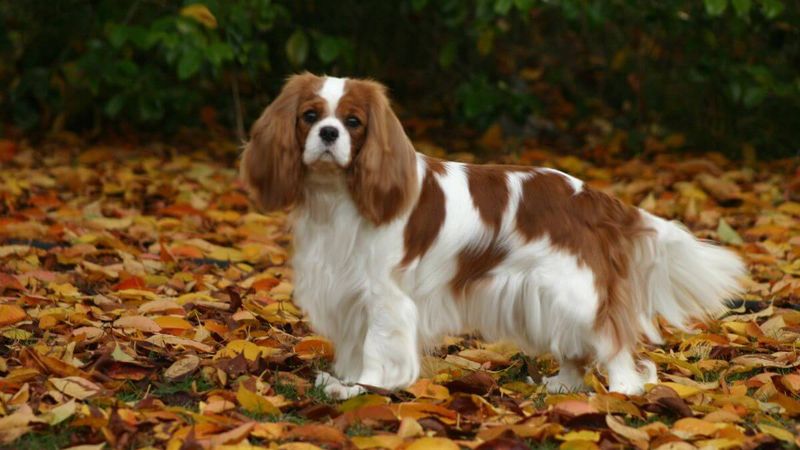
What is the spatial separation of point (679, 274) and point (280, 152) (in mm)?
1500

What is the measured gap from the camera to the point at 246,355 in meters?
4.70

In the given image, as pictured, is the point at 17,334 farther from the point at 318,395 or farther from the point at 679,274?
the point at 679,274

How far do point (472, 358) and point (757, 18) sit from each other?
4917 mm

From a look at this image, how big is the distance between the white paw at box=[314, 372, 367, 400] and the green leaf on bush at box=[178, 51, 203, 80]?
3.60m

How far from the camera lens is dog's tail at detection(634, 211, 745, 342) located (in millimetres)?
4598

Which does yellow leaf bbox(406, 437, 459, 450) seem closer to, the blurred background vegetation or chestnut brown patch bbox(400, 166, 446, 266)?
chestnut brown patch bbox(400, 166, 446, 266)

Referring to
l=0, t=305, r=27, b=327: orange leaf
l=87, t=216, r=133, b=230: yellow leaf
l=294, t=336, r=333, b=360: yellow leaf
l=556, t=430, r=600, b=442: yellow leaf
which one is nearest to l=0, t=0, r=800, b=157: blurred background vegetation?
l=87, t=216, r=133, b=230: yellow leaf

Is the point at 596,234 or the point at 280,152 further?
the point at 596,234

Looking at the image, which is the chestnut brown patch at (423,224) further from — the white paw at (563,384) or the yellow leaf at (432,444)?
the yellow leaf at (432,444)

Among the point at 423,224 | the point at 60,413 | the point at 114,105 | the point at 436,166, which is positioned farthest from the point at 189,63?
the point at 60,413

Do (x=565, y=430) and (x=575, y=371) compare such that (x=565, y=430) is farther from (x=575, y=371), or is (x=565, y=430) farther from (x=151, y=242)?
(x=151, y=242)

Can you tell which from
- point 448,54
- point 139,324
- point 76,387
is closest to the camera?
point 76,387

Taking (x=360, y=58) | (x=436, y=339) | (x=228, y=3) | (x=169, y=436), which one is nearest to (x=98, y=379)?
(x=169, y=436)

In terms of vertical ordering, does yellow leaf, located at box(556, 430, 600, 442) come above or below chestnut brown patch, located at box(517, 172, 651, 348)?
below
